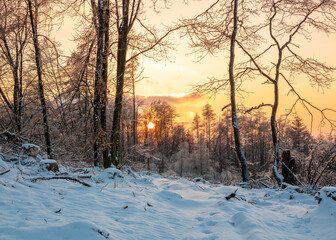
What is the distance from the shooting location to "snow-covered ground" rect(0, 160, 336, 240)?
2553 millimetres

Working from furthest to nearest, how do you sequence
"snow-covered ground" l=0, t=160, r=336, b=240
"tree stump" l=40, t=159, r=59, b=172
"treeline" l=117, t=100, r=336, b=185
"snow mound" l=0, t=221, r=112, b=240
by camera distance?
"treeline" l=117, t=100, r=336, b=185
"tree stump" l=40, t=159, r=59, b=172
"snow-covered ground" l=0, t=160, r=336, b=240
"snow mound" l=0, t=221, r=112, b=240

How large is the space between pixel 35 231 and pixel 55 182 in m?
2.37

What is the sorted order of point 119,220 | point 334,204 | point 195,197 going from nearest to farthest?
point 119,220
point 334,204
point 195,197

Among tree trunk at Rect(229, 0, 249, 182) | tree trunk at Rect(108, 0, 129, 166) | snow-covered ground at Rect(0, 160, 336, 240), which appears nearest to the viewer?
snow-covered ground at Rect(0, 160, 336, 240)

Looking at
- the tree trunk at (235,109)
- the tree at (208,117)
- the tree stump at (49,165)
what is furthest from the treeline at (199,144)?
the tree stump at (49,165)

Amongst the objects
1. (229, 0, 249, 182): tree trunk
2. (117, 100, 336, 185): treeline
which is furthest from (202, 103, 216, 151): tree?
(229, 0, 249, 182): tree trunk

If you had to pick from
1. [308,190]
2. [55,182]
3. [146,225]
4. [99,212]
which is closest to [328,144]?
[308,190]

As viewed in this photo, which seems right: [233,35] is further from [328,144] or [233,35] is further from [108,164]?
[108,164]

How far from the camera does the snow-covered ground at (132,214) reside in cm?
255

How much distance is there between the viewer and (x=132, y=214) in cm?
368

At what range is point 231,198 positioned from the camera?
529cm

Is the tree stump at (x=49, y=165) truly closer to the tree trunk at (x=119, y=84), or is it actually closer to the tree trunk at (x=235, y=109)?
the tree trunk at (x=119, y=84)

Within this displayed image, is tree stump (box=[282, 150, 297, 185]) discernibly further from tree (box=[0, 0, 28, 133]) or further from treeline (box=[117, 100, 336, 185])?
treeline (box=[117, 100, 336, 185])

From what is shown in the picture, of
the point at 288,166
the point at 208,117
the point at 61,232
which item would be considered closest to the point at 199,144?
the point at 208,117
